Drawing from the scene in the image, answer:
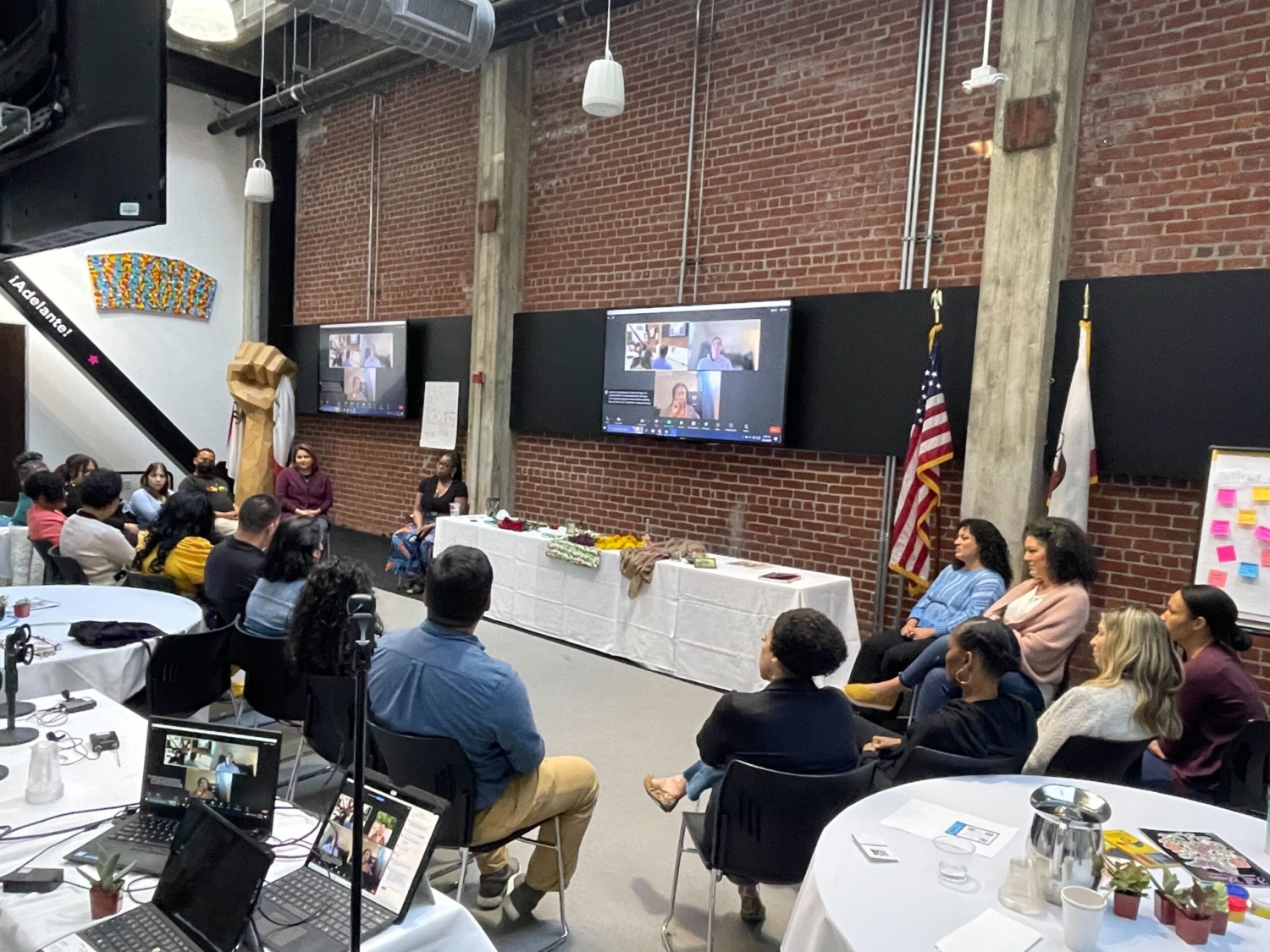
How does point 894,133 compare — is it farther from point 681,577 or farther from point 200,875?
point 200,875

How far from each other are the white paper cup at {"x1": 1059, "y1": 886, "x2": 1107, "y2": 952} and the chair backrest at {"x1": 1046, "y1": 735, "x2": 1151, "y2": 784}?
3.41ft

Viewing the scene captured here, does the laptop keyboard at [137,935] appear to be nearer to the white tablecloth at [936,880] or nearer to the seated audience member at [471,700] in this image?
the seated audience member at [471,700]

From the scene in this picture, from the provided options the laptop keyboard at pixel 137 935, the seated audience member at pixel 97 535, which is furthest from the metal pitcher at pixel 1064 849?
the seated audience member at pixel 97 535

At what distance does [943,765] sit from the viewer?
2357 mm

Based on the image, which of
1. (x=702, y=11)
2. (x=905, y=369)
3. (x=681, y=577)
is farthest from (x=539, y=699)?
(x=702, y=11)

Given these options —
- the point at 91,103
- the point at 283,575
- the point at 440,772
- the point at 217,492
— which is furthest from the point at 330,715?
the point at 217,492

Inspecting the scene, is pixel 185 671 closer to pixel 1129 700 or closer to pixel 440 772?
pixel 440 772

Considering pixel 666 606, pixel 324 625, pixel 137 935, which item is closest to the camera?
pixel 137 935

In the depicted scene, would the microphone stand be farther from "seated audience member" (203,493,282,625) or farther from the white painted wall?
the white painted wall

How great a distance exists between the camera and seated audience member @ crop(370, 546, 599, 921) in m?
2.26

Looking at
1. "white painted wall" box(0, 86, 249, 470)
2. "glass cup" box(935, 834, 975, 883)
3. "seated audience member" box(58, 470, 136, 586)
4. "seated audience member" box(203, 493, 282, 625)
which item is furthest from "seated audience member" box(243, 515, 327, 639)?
"white painted wall" box(0, 86, 249, 470)

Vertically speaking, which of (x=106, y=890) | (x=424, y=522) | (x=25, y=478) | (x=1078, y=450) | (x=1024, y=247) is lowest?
(x=424, y=522)

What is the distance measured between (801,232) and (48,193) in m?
4.26

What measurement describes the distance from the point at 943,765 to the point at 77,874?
2.04 meters
